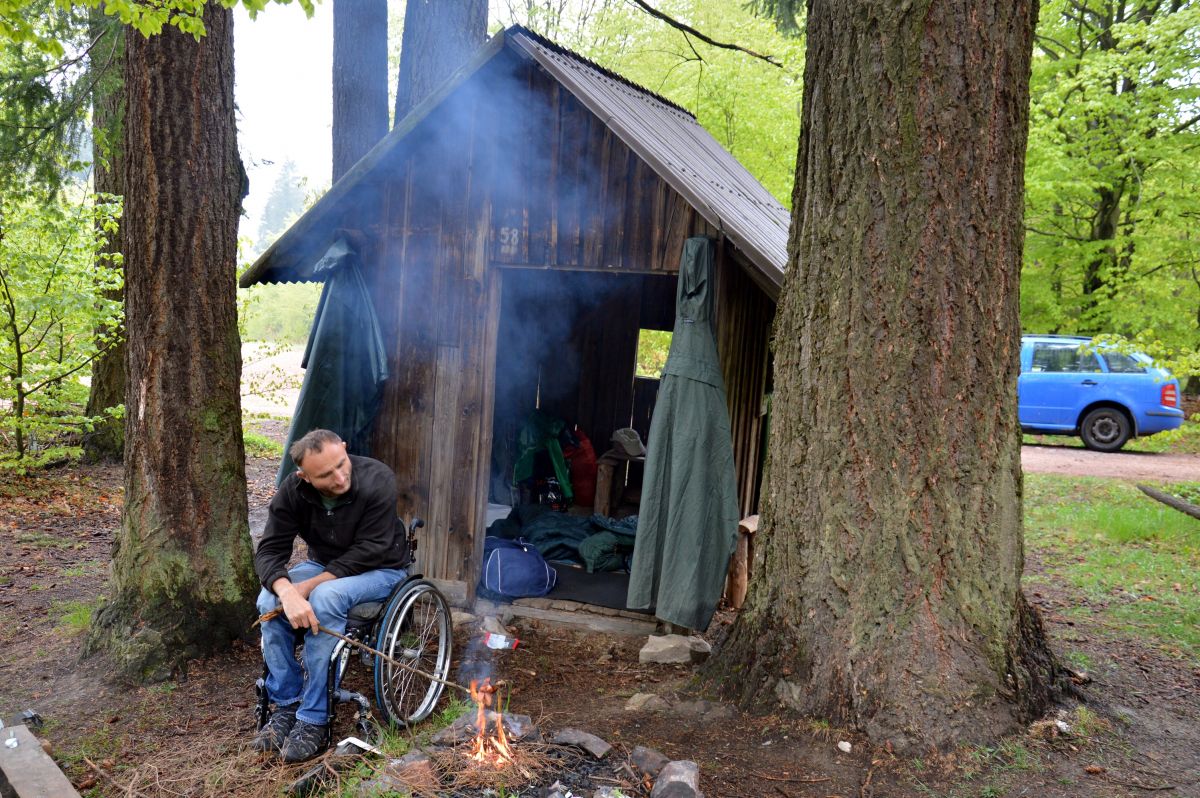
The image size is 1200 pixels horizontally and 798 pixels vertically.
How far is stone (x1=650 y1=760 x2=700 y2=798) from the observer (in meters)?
3.27

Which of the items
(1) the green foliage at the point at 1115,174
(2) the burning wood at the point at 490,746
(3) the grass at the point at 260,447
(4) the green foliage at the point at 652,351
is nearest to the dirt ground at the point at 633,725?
(2) the burning wood at the point at 490,746

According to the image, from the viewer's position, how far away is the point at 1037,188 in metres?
14.2

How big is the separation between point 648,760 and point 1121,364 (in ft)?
42.5

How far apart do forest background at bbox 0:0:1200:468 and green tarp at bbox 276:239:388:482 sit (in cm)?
359

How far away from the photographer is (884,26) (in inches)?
146

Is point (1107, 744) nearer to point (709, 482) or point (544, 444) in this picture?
point (709, 482)

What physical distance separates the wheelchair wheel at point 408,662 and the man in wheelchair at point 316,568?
14 centimetres

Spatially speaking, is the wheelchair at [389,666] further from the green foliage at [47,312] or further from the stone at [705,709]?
the green foliage at [47,312]

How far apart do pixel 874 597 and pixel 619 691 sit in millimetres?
1589

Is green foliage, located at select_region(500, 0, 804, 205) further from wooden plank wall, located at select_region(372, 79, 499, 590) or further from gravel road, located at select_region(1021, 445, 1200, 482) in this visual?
wooden plank wall, located at select_region(372, 79, 499, 590)

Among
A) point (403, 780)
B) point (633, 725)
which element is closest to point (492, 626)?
point (633, 725)

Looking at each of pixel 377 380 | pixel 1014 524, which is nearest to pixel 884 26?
pixel 1014 524

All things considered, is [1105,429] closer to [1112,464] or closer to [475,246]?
[1112,464]

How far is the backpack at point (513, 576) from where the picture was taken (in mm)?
6082
